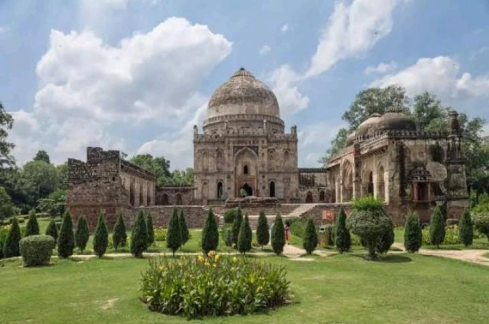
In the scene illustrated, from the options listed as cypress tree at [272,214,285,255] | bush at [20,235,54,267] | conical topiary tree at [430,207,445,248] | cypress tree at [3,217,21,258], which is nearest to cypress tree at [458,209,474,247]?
conical topiary tree at [430,207,445,248]

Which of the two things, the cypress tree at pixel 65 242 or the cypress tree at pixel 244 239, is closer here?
the cypress tree at pixel 65 242

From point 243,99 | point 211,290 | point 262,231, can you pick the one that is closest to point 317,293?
point 211,290

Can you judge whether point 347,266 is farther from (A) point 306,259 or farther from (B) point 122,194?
(B) point 122,194

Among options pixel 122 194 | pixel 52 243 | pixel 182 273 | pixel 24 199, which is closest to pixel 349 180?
pixel 122 194

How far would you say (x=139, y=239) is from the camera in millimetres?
17328

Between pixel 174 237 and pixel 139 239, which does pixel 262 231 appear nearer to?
pixel 174 237

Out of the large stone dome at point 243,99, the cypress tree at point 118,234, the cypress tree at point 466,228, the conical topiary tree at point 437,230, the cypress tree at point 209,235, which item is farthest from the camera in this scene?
the large stone dome at point 243,99

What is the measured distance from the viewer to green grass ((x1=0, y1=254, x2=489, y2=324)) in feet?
28.0

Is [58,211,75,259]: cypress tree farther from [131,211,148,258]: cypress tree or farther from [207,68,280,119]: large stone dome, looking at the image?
[207,68,280,119]: large stone dome

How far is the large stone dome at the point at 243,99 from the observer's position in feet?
149

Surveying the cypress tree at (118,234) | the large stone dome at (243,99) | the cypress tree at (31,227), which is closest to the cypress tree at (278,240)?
the cypress tree at (118,234)

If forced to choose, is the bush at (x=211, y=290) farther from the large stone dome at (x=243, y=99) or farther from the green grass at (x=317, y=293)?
the large stone dome at (x=243, y=99)

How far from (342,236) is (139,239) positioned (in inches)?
285

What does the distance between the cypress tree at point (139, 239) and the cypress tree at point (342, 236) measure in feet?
22.6
